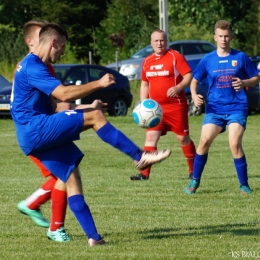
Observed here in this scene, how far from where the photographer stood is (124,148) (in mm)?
6965

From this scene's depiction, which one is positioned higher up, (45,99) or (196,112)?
(45,99)

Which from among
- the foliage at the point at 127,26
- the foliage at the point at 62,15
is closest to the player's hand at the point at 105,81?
the foliage at the point at 127,26

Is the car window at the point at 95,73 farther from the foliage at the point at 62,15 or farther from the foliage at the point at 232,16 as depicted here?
the foliage at the point at 62,15

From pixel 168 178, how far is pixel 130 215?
3.31 meters

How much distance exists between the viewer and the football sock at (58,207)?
7426 mm

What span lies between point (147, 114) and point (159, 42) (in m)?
3.37

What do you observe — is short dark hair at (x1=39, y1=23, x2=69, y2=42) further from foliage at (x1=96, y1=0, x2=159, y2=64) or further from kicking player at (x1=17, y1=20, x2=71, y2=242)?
foliage at (x1=96, y1=0, x2=159, y2=64)

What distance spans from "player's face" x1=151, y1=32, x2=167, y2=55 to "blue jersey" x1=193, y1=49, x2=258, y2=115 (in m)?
1.32

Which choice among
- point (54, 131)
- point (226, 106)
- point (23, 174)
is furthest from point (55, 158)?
point (23, 174)

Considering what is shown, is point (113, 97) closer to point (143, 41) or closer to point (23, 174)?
point (23, 174)

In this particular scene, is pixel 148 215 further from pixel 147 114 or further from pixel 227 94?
pixel 227 94

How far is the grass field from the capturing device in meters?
6.93

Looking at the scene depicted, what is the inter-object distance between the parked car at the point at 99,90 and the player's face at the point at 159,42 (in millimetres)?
12546

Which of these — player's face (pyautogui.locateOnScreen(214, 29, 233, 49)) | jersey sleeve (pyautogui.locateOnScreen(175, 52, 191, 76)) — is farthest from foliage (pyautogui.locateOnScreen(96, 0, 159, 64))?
player's face (pyautogui.locateOnScreen(214, 29, 233, 49))
